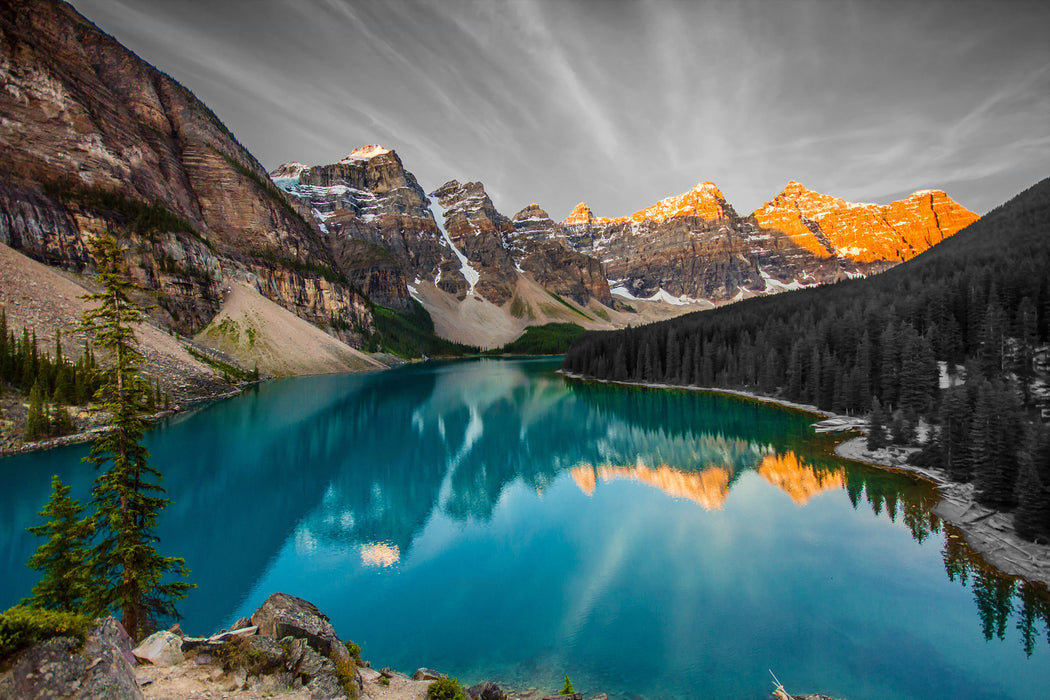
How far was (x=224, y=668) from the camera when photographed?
736 centimetres

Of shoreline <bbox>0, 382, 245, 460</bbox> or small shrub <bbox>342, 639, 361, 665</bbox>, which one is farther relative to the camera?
shoreline <bbox>0, 382, 245, 460</bbox>

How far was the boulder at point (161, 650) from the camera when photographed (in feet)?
23.9

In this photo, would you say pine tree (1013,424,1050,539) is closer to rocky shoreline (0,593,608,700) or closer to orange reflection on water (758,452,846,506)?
orange reflection on water (758,452,846,506)

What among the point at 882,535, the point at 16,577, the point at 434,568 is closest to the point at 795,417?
the point at 882,535

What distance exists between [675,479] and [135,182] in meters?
110

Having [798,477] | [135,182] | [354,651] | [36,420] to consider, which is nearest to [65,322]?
Answer: [36,420]

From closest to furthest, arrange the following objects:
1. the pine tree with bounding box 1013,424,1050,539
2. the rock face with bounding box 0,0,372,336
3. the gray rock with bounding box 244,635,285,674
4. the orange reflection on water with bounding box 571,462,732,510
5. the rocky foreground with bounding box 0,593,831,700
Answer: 1. the rocky foreground with bounding box 0,593,831,700
2. the gray rock with bounding box 244,635,285,674
3. the pine tree with bounding box 1013,424,1050,539
4. the orange reflection on water with bounding box 571,462,732,510
5. the rock face with bounding box 0,0,372,336

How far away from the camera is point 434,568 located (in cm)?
1716

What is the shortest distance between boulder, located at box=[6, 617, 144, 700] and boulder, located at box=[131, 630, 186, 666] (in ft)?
8.85

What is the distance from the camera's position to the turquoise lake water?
11344 mm

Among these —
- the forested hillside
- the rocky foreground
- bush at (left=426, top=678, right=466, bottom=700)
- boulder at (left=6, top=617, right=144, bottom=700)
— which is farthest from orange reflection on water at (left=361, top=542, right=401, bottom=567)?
the forested hillside

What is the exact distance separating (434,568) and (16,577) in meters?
13.9

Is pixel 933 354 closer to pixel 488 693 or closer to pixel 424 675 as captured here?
pixel 488 693

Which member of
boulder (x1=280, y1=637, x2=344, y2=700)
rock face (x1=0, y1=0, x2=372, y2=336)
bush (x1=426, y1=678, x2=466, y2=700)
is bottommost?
bush (x1=426, y1=678, x2=466, y2=700)
